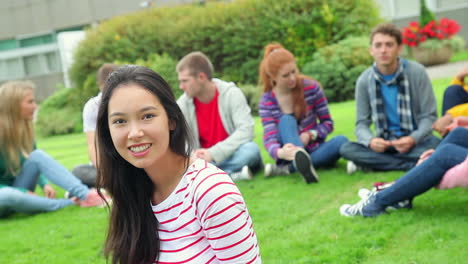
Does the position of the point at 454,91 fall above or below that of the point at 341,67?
above

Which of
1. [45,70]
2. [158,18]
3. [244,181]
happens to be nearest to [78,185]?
[244,181]

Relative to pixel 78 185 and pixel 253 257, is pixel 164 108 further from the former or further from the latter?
pixel 78 185

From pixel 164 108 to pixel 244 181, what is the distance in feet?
13.5

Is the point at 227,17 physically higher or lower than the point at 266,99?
higher

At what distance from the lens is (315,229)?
3.97 meters

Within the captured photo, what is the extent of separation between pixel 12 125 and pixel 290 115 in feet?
9.80

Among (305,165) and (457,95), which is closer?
(457,95)

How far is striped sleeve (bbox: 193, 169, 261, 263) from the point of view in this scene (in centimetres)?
197

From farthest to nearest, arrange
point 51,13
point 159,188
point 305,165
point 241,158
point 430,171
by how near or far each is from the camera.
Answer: point 51,13
point 241,158
point 305,165
point 430,171
point 159,188

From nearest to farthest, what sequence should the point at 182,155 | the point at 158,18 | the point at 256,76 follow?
the point at 182,155, the point at 256,76, the point at 158,18

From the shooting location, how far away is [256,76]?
51.3ft

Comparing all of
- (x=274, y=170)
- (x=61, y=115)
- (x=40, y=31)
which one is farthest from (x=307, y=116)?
(x=40, y=31)

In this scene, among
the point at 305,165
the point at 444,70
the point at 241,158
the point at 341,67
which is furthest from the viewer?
the point at 444,70

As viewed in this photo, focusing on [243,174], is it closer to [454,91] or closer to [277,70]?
[277,70]
